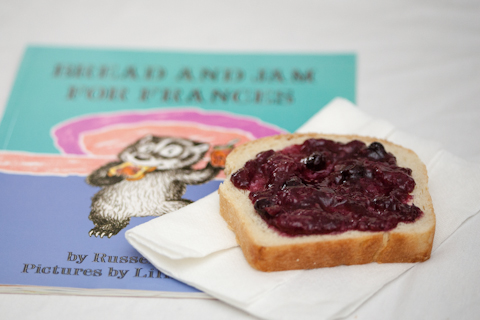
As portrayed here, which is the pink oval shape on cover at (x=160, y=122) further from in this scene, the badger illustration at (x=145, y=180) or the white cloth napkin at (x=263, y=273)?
the white cloth napkin at (x=263, y=273)

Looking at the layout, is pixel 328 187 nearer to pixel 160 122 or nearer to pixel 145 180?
pixel 145 180

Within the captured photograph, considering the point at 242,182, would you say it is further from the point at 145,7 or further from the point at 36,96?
the point at 145,7

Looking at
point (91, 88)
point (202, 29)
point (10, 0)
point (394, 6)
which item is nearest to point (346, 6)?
point (394, 6)

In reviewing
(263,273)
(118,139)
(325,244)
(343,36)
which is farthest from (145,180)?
(343,36)

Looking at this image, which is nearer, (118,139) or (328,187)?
(328,187)

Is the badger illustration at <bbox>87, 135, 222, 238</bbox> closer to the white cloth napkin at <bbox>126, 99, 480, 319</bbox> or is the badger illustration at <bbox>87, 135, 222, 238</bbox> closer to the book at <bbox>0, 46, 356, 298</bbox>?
the book at <bbox>0, 46, 356, 298</bbox>

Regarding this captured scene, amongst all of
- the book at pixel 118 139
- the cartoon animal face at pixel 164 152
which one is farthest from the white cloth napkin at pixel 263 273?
the cartoon animal face at pixel 164 152
